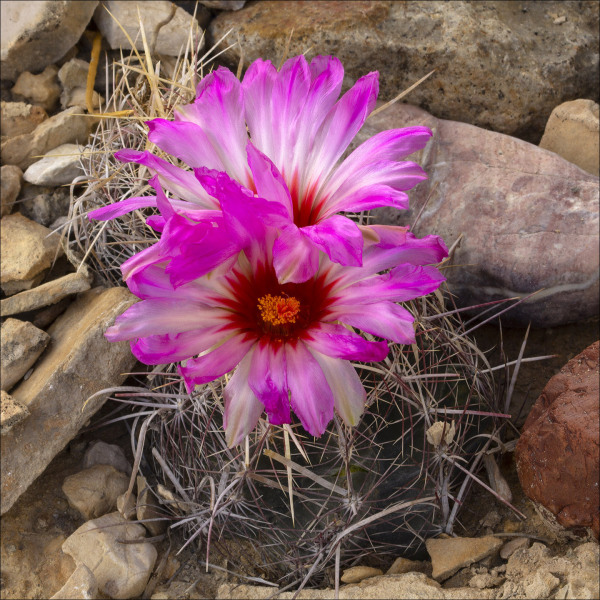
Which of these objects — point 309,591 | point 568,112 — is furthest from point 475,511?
point 568,112

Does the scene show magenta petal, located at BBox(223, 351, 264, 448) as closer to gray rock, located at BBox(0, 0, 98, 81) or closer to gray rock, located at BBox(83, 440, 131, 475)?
gray rock, located at BBox(83, 440, 131, 475)

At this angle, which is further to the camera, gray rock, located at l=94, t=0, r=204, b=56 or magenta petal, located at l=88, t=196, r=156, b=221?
gray rock, located at l=94, t=0, r=204, b=56

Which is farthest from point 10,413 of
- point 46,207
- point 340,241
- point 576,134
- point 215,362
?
point 576,134

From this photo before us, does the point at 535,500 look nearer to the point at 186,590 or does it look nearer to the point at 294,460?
the point at 294,460

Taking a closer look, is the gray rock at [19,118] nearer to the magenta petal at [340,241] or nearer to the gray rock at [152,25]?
the gray rock at [152,25]

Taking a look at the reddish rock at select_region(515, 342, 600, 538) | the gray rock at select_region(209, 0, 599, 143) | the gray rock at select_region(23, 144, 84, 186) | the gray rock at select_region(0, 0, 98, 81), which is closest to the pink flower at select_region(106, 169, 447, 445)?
the reddish rock at select_region(515, 342, 600, 538)

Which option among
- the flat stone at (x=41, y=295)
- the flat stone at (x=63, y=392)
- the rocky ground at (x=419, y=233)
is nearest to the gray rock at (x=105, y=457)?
the rocky ground at (x=419, y=233)
